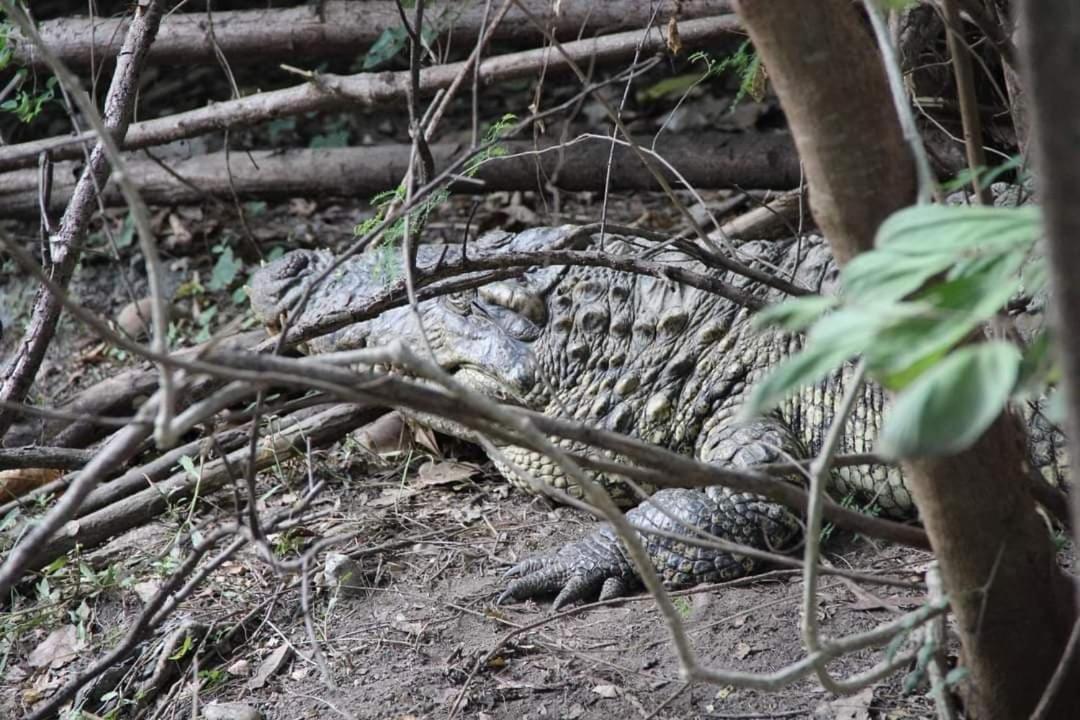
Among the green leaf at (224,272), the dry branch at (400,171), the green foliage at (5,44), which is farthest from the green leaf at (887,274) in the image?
the green leaf at (224,272)

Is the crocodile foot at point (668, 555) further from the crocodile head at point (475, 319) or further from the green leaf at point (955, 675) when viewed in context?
the green leaf at point (955, 675)

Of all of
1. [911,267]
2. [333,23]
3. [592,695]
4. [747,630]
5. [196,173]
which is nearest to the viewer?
[911,267]

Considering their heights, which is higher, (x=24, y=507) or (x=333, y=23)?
(x=333, y=23)

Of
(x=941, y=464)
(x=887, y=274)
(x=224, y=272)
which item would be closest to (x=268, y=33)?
(x=224, y=272)

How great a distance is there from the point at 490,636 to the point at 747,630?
0.65m

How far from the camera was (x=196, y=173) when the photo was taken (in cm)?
520

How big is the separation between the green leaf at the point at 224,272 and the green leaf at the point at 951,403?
4624 mm

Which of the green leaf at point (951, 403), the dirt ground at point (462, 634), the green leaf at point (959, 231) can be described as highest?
the green leaf at point (959, 231)

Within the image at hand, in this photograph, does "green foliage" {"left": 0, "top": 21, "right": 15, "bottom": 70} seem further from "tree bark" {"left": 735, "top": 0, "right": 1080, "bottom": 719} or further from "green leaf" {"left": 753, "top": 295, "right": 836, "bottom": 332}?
"green leaf" {"left": 753, "top": 295, "right": 836, "bottom": 332}

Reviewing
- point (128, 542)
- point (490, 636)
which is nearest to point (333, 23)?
point (128, 542)

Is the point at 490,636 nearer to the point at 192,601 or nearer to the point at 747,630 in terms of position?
the point at 747,630

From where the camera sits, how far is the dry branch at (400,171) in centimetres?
471

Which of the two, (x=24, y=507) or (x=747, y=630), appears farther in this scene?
(x=24, y=507)

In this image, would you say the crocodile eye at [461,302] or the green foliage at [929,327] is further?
the crocodile eye at [461,302]
